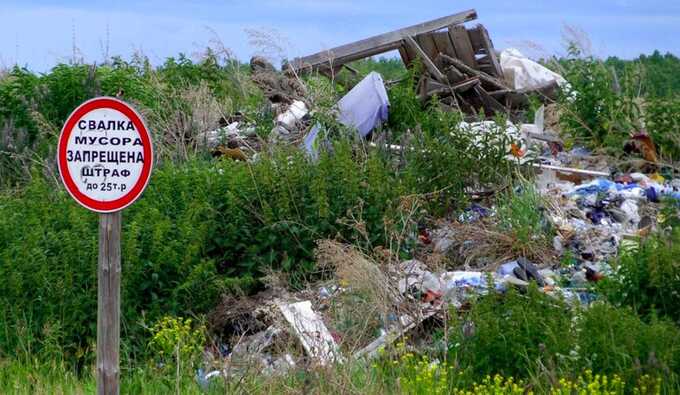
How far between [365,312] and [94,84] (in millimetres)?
5952

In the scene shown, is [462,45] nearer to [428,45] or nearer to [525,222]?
[428,45]

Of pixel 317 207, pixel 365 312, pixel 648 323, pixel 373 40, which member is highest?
pixel 373 40

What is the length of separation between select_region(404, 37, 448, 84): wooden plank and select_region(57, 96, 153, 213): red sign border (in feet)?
30.5

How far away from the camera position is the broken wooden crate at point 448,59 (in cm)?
1412

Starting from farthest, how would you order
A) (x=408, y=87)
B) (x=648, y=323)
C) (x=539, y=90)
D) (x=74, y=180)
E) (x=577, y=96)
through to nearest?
(x=539, y=90), (x=408, y=87), (x=577, y=96), (x=648, y=323), (x=74, y=180)

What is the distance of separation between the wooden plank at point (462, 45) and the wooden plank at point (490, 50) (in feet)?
0.65

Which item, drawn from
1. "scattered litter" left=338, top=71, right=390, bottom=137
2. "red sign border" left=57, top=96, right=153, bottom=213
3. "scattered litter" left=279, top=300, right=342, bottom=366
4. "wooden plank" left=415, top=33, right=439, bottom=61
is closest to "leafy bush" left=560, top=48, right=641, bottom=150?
"scattered litter" left=338, top=71, right=390, bottom=137

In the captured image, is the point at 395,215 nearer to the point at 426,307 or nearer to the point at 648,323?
the point at 426,307

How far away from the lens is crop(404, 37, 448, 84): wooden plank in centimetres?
1412

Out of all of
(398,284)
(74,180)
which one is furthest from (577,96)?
(74,180)

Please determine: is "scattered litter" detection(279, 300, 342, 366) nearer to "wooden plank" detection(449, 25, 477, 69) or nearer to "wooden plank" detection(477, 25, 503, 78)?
"wooden plank" detection(449, 25, 477, 69)

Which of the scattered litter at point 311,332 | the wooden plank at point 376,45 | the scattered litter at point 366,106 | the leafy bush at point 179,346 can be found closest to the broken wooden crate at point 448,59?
the wooden plank at point 376,45

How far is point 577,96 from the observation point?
12.0m

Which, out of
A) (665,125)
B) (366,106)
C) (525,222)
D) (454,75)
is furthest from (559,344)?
(454,75)
